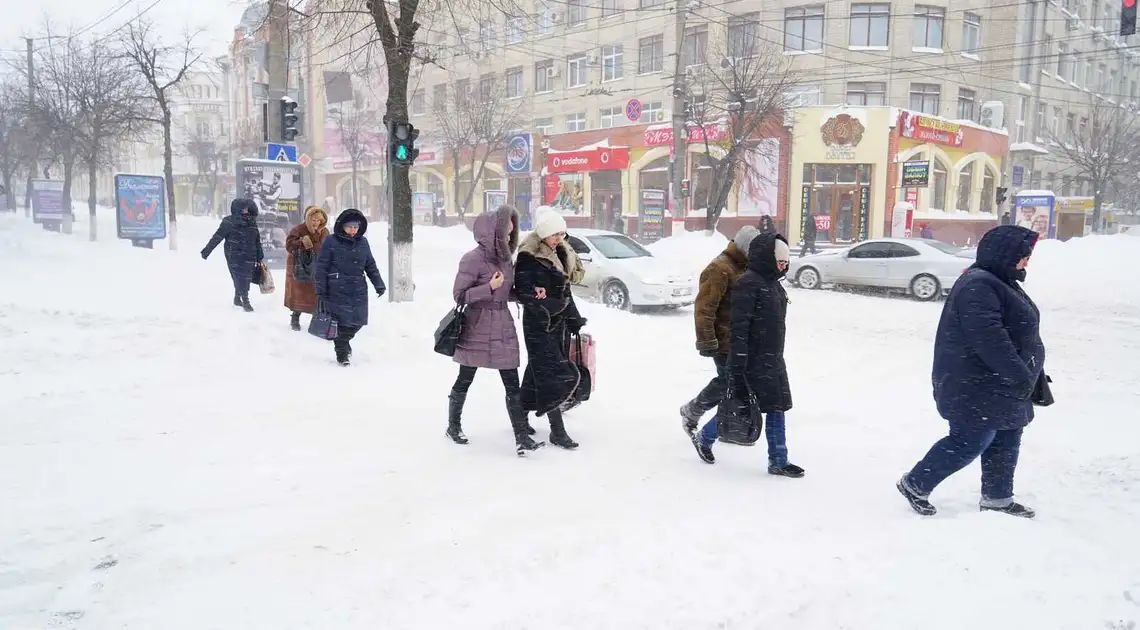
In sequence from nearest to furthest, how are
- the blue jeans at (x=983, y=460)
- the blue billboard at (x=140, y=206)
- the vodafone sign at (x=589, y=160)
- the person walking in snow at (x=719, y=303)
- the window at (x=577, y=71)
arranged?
→ 1. the blue jeans at (x=983, y=460)
2. the person walking in snow at (x=719, y=303)
3. the blue billboard at (x=140, y=206)
4. the vodafone sign at (x=589, y=160)
5. the window at (x=577, y=71)

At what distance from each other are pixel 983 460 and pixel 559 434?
2707mm

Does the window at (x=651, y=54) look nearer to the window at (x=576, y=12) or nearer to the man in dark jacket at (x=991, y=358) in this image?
the window at (x=576, y=12)

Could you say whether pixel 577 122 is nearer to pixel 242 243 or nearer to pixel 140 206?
pixel 140 206

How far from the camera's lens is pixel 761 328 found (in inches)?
181

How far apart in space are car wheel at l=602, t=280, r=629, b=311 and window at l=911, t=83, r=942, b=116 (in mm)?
25782

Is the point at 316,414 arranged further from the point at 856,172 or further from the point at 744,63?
the point at 856,172

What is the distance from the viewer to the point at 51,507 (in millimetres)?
4094

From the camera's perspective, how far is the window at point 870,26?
3203 centimetres

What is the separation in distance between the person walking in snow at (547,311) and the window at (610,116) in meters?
34.4

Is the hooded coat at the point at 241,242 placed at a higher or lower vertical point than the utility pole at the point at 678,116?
lower

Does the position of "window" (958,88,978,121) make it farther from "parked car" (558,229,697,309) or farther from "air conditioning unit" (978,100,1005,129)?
"parked car" (558,229,697,309)

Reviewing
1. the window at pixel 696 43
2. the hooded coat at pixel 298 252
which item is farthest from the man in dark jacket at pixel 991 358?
the window at pixel 696 43

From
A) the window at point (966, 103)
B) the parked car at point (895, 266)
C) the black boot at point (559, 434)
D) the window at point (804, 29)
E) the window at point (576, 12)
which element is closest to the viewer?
the black boot at point (559, 434)

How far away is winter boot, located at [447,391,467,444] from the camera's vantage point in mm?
5477
